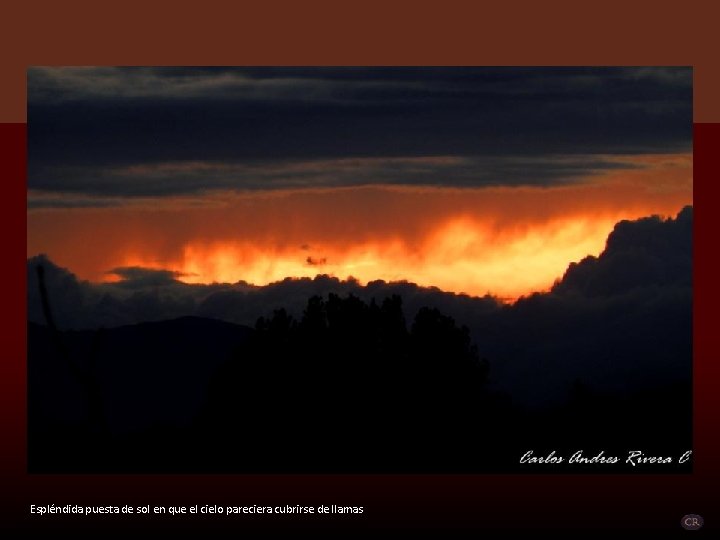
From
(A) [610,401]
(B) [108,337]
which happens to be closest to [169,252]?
(B) [108,337]

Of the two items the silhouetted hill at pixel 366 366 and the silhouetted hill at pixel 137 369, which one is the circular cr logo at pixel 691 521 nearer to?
the silhouetted hill at pixel 366 366

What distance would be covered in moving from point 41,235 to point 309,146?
3331 mm

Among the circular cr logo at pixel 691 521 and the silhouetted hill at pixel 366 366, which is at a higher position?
the silhouetted hill at pixel 366 366

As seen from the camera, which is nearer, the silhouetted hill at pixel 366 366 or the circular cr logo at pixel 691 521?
the circular cr logo at pixel 691 521

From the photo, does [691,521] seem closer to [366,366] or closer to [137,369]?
[366,366]

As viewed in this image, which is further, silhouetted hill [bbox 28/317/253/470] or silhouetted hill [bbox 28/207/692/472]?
silhouetted hill [bbox 28/317/253/470]

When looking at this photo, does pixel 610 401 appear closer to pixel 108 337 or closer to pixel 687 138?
pixel 687 138

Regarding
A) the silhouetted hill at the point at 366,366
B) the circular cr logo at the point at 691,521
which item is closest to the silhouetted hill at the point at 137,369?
the silhouetted hill at the point at 366,366

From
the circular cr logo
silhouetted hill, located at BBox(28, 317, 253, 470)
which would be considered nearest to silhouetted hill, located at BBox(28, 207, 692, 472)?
silhouetted hill, located at BBox(28, 317, 253, 470)

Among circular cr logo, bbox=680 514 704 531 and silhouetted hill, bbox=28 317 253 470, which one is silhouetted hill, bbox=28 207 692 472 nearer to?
silhouetted hill, bbox=28 317 253 470

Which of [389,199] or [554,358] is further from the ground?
[389,199]

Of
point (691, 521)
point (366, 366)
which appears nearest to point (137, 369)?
point (366, 366)

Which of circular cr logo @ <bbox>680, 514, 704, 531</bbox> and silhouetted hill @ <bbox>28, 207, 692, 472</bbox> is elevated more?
silhouetted hill @ <bbox>28, 207, 692, 472</bbox>

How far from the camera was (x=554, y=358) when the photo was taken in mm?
19500
